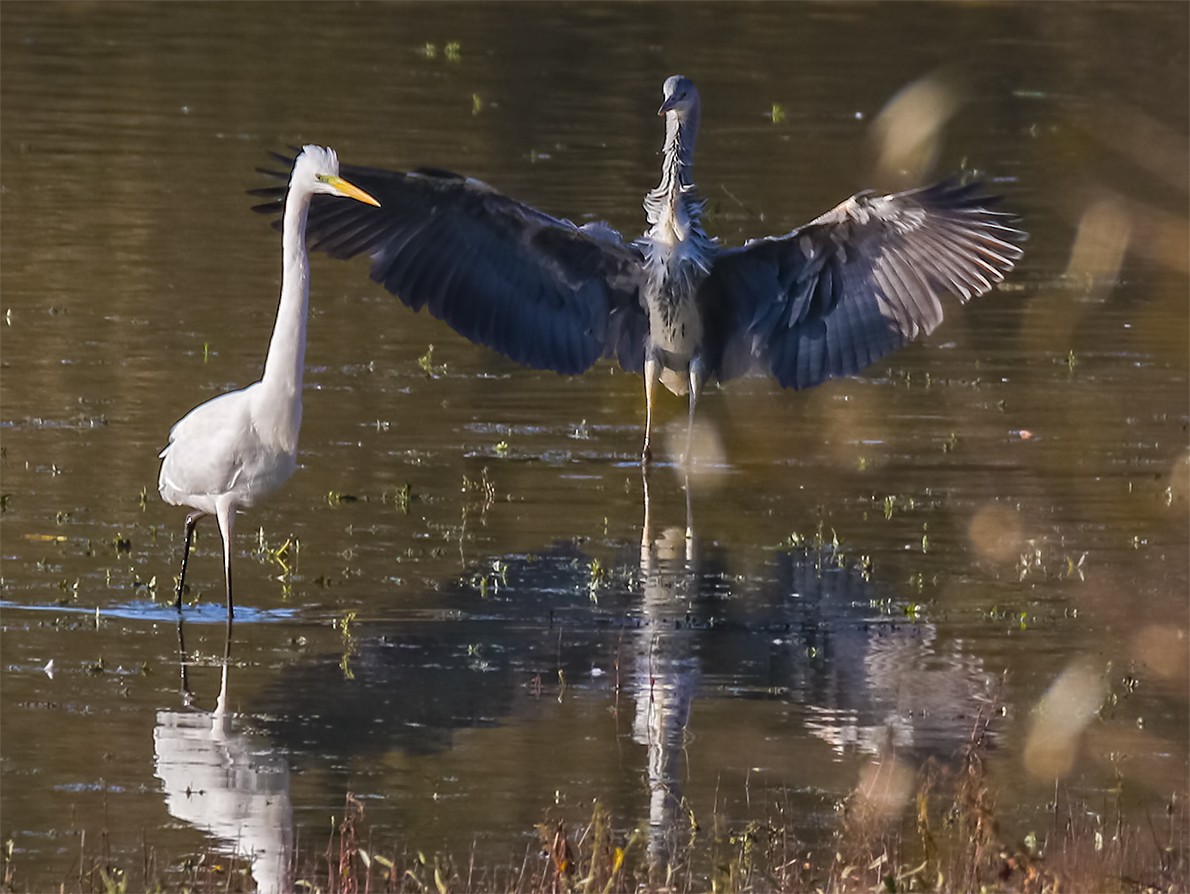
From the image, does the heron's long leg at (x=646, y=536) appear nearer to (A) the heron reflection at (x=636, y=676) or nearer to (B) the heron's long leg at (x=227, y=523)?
(A) the heron reflection at (x=636, y=676)

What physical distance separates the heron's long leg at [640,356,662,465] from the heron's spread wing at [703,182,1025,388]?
1.43ft

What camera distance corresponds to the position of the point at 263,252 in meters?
15.8

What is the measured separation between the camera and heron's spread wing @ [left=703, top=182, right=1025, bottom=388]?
1069cm

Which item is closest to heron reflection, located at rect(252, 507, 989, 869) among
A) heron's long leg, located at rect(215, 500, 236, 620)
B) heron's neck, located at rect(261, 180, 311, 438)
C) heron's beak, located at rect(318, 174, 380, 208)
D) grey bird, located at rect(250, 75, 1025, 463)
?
heron's long leg, located at rect(215, 500, 236, 620)

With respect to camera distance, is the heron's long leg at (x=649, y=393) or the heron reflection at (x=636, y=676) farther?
the heron's long leg at (x=649, y=393)

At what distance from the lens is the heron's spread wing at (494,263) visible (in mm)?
10688

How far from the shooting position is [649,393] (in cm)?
1112

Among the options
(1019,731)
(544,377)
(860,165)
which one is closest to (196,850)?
(1019,731)

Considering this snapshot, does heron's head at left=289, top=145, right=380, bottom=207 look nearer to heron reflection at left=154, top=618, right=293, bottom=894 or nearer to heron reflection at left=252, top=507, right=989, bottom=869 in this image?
heron reflection at left=252, top=507, right=989, bottom=869

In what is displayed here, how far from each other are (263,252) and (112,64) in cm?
1159

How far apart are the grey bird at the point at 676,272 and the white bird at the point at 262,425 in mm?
2492

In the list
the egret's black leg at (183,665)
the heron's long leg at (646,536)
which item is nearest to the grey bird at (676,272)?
the heron's long leg at (646,536)

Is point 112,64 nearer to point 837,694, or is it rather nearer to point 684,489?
point 684,489

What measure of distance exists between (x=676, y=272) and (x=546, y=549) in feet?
7.28
